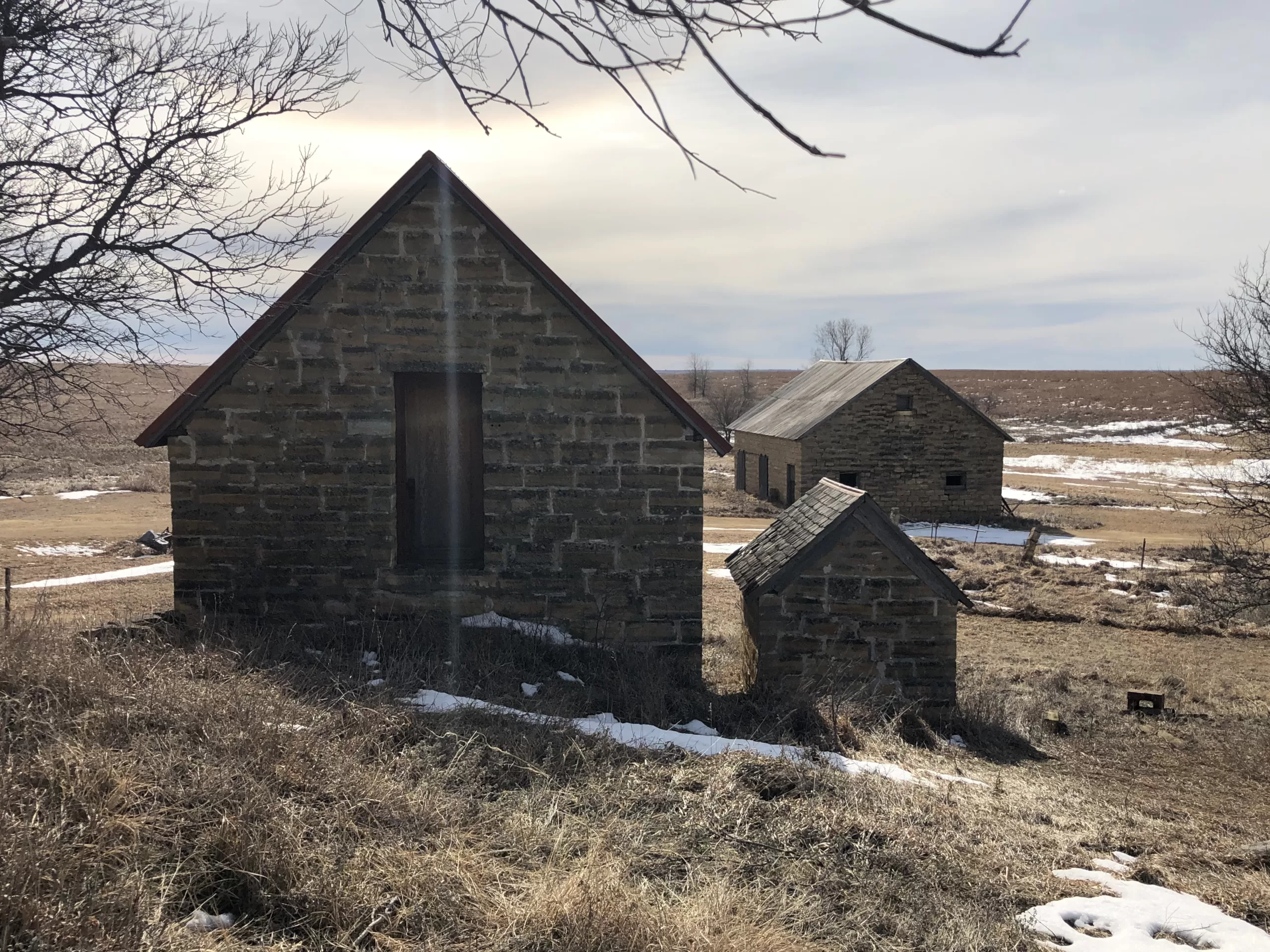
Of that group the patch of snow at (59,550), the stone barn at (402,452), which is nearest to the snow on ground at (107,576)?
the patch of snow at (59,550)

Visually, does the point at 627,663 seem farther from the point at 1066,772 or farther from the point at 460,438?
the point at 1066,772

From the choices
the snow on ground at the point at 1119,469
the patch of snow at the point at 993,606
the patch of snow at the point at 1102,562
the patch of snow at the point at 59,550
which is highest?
the snow on ground at the point at 1119,469

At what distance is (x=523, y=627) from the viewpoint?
944 cm

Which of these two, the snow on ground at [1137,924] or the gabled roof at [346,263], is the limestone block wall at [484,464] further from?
the snow on ground at [1137,924]

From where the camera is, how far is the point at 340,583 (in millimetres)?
9383

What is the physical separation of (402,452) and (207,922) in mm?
6759

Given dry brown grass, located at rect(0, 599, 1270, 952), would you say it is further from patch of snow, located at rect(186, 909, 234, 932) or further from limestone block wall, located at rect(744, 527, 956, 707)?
limestone block wall, located at rect(744, 527, 956, 707)

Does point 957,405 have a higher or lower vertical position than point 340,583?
higher

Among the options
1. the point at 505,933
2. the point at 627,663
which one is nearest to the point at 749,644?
the point at 627,663

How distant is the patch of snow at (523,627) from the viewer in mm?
9312

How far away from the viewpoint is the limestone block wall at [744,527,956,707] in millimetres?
9906

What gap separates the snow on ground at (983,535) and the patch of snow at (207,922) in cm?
2557

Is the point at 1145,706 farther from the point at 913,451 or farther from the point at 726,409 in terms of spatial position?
the point at 726,409

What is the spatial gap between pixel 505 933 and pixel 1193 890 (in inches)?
170
